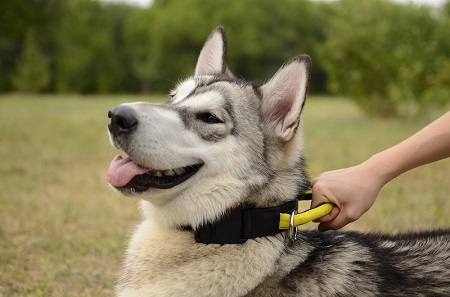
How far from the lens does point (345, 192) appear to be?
3.02 meters

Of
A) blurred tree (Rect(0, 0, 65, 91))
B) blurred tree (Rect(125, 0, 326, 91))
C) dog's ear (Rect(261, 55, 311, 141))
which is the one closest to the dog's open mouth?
dog's ear (Rect(261, 55, 311, 141))

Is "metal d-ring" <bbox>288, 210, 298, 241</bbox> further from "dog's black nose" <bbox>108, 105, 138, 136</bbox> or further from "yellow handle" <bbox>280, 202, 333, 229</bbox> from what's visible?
"dog's black nose" <bbox>108, 105, 138, 136</bbox>

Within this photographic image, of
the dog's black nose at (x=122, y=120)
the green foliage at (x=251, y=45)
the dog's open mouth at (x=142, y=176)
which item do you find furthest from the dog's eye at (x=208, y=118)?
the green foliage at (x=251, y=45)

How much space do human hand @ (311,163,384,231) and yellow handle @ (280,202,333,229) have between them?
0.19 ft

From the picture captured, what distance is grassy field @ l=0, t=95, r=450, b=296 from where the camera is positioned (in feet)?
14.0

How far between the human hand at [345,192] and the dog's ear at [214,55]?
1067mm

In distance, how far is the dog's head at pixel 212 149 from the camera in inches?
110

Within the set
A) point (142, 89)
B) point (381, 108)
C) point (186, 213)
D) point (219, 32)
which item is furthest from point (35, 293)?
point (142, 89)

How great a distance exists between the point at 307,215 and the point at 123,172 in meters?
0.97

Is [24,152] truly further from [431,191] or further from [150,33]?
[150,33]

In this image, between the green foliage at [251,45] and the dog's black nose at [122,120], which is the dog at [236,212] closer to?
the dog's black nose at [122,120]

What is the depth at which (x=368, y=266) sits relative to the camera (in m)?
2.71

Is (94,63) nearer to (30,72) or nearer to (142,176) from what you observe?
(30,72)

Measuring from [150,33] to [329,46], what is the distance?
121ft
